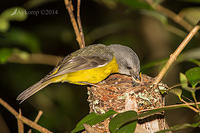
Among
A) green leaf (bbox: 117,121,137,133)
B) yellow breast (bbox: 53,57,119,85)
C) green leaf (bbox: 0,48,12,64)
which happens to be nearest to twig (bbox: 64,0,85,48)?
yellow breast (bbox: 53,57,119,85)

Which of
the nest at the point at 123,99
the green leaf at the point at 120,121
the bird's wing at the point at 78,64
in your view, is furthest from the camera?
the bird's wing at the point at 78,64

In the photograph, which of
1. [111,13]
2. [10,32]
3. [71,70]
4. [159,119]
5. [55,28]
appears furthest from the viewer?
[111,13]

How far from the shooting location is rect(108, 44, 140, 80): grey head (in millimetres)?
3920

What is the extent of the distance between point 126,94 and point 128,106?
0.78 feet

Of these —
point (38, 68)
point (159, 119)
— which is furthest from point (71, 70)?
point (38, 68)

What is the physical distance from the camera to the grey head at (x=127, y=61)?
3.92 m

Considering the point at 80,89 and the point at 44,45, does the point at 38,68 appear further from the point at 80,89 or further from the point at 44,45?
the point at 80,89

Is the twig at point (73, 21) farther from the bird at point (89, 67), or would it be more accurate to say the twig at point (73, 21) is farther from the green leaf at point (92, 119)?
the green leaf at point (92, 119)

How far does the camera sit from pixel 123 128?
205 centimetres

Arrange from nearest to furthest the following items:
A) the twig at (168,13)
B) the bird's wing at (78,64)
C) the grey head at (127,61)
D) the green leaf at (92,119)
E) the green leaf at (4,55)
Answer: the green leaf at (92,119) < the green leaf at (4,55) < the twig at (168,13) < the bird's wing at (78,64) < the grey head at (127,61)

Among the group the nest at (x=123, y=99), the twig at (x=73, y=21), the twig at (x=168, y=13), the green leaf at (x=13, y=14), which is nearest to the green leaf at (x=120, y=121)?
the nest at (x=123, y=99)

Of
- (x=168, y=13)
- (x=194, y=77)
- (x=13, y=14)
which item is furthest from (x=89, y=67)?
(x=194, y=77)

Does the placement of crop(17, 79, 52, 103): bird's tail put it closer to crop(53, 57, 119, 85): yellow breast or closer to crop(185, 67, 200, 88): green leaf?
crop(53, 57, 119, 85): yellow breast

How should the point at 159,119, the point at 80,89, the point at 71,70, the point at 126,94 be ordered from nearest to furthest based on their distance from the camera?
the point at 159,119, the point at 126,94, the point at 71,70, the point at 80,89
